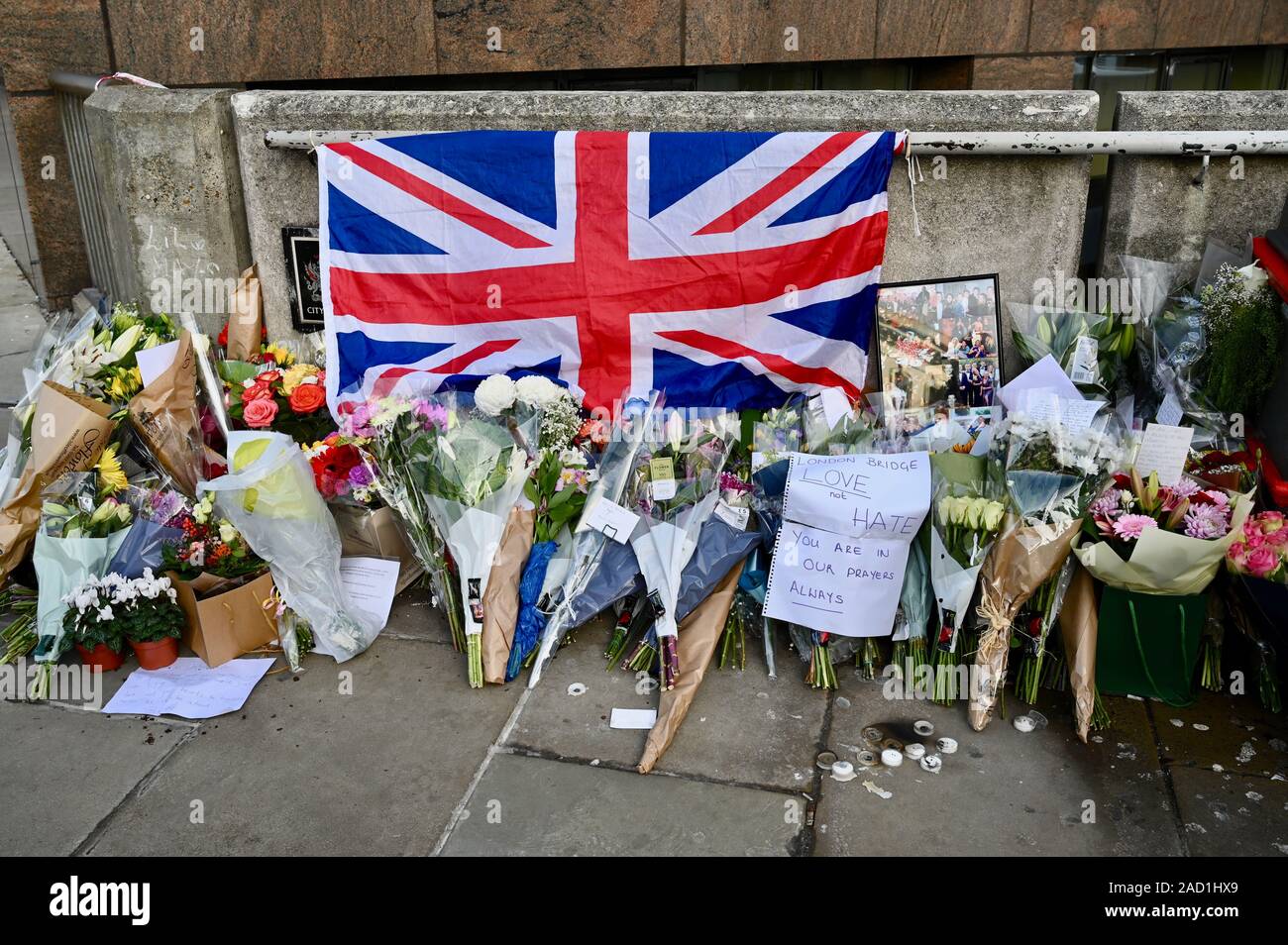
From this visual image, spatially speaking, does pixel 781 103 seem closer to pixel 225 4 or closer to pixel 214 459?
pixel 214 459

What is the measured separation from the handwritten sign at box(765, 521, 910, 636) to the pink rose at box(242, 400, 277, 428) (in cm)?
222

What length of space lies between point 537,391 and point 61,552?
1.84 metres

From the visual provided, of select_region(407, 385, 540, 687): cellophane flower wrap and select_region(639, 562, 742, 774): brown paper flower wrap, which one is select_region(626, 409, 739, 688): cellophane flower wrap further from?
select_region(407, 385, 540, 687): cellophane flower wrap

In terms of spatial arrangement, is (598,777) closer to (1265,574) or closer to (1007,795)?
(1007,795)

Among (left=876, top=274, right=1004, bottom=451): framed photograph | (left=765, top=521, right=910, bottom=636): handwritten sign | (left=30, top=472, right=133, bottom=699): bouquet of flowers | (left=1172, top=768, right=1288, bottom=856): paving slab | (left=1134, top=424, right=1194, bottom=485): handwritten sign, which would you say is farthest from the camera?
(left=876, top=274, right=1004, bottom=451): framed photograph

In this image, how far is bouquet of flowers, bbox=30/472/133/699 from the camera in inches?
146

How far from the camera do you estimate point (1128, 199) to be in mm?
4188

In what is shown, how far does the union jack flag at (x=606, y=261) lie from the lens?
13.5 ft

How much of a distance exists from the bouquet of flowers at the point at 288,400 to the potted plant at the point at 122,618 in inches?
36.1

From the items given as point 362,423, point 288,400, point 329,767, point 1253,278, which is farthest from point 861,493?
point 288,400

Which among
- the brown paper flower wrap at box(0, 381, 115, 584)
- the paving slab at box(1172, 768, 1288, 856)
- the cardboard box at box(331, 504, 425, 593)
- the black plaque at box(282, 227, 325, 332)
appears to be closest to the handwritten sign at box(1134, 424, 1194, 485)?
the paving slab at box(1172, 768, 1288, 856)

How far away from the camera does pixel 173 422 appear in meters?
4.15

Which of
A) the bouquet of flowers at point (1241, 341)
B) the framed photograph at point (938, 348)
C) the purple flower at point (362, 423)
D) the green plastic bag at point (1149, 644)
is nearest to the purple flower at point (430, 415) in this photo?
the purple flower at point (362, 423)

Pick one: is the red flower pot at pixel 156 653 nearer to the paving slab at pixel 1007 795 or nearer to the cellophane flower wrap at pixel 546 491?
the cellophane flower wrap at pixel 546 491
